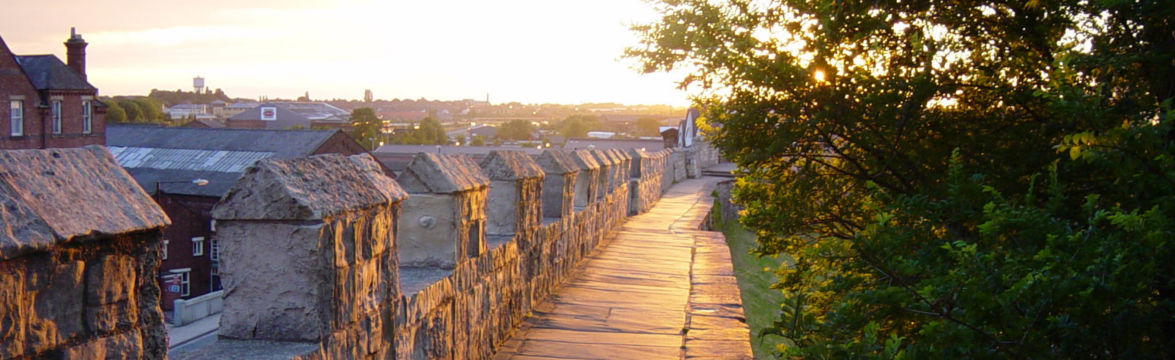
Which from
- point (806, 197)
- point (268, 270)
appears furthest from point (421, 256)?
point (806, 197)

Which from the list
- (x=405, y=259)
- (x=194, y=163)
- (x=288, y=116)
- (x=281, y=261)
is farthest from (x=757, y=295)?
(x=288, y=116)

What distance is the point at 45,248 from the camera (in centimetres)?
194

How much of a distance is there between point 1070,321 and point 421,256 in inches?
114

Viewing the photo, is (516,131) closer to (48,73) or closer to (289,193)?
(48,73)

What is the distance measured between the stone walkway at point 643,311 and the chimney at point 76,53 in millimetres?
27120

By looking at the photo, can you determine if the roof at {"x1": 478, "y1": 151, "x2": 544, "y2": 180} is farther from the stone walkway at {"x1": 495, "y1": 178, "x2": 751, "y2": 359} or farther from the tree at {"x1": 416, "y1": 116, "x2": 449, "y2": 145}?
the tree at {"x1": 416, "y1": 116, "x2": 449, "y2": 145}

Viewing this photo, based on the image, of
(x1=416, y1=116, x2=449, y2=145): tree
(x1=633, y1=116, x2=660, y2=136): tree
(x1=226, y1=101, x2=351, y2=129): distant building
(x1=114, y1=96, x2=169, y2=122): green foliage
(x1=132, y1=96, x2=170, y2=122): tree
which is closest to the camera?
(x1=114, y1=96, x2=169, y2=122): green foliage

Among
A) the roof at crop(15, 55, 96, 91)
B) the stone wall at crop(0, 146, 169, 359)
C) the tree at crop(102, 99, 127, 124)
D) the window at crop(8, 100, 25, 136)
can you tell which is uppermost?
the roof at crop(15, 55, 96, 91)

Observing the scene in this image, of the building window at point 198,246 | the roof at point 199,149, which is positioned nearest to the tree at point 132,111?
the roof at point 199,149

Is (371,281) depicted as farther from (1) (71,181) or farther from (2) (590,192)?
(2) (590,192)

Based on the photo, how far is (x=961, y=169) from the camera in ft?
16.4

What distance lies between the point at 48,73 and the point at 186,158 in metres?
10.2

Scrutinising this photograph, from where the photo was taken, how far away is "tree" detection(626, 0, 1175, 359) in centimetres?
Answer: 389

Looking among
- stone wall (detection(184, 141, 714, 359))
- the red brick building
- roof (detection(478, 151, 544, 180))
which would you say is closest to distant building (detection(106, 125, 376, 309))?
the red brick building
